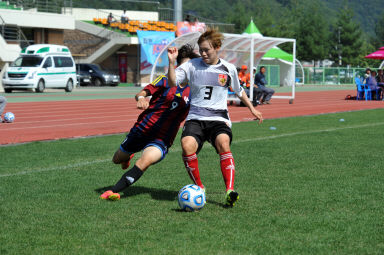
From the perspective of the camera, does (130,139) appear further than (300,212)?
Yes

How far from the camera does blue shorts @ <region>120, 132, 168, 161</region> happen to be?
618cm

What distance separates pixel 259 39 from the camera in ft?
81.0

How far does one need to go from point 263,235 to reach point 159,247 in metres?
0.86

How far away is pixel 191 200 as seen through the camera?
5.46 m

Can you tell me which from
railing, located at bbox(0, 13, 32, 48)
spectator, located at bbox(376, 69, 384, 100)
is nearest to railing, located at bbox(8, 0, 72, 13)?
railing, located at bbox(0, 13, 32, 48)

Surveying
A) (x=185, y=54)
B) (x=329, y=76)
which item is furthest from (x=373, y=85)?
(x=329, y=76)

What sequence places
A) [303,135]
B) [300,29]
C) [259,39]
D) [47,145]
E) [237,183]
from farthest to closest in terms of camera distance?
1. [300,29]
2. [259,39]
3. [303,135]
4. [47,145]
5. [237,183]

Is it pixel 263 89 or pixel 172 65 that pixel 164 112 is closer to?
pixel 172 65

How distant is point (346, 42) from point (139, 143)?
8328cm

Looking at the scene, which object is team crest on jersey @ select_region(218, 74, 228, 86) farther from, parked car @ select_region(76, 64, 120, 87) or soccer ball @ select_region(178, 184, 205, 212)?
parked car @ select_region(76, 64, 120, 87)

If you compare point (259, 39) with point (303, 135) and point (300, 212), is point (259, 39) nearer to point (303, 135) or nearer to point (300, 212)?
point (303, 135)

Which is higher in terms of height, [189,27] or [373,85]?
[189,27]

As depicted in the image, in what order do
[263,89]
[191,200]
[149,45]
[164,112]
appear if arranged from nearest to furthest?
[191,200], [164,112], [263,89], [149,45]

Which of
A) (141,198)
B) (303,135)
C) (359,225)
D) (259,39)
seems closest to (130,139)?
(141,198)
